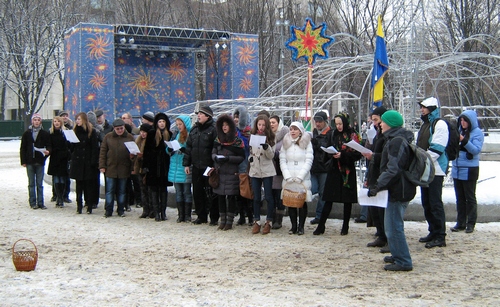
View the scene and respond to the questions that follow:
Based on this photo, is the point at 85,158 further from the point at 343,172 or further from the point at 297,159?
the point at 343,172

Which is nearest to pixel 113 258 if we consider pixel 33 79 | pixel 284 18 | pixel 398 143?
pixel 398 143

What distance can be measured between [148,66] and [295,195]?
698 inches

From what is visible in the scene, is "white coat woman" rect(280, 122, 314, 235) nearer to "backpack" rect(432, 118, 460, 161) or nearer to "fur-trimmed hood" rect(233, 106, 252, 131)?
"fur-trimmed hood" rect(233, 106, 252, 131)

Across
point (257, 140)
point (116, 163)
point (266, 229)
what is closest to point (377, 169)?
point (257, 140)

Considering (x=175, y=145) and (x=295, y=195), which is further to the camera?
(x=175, y=145)

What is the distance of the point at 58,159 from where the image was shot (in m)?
11.8

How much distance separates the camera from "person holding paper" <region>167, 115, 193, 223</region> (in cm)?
1016

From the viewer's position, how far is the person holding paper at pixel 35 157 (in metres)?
11.7

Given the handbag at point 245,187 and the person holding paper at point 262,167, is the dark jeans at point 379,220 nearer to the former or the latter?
the person holding paper at point 262,167

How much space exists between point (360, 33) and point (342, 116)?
17.2 m

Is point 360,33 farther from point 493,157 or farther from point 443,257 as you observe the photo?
point 443,257

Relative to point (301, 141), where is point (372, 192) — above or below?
below

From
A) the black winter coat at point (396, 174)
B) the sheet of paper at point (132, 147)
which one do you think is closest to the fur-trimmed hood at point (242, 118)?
the sheet of paper at point (132, 147)

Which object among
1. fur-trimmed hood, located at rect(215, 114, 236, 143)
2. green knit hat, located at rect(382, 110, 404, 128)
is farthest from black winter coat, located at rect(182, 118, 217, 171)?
green knit hat, located at rect(382, 110, 404, 128)
